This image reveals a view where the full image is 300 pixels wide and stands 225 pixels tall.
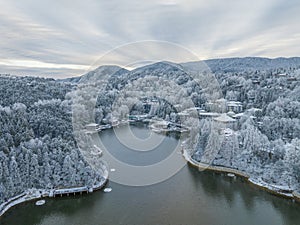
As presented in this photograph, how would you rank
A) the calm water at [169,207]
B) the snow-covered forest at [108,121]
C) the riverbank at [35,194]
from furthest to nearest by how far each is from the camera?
1. the snow-covered forest at [108,121]
2. the riverbank at [35,194]
3. the calm water at [169,207]

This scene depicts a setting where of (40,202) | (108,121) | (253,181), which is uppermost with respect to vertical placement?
(253,181)

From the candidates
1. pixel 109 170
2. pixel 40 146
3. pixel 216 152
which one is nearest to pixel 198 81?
pixel 216 152

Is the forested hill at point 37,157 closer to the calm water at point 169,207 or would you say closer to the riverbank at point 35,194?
the riverbank at point 35,194

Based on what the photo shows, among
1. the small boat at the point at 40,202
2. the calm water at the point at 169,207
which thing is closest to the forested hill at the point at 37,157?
the small boat at the point at 40,202

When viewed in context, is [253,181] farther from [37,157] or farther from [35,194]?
[37,157]

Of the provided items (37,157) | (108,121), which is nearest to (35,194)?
(37,157)

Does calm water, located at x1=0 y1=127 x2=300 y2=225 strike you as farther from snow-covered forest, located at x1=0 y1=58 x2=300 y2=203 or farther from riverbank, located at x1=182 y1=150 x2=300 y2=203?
snow-covered forest, located at x1=0 y1=58 x2=300 y2=203
